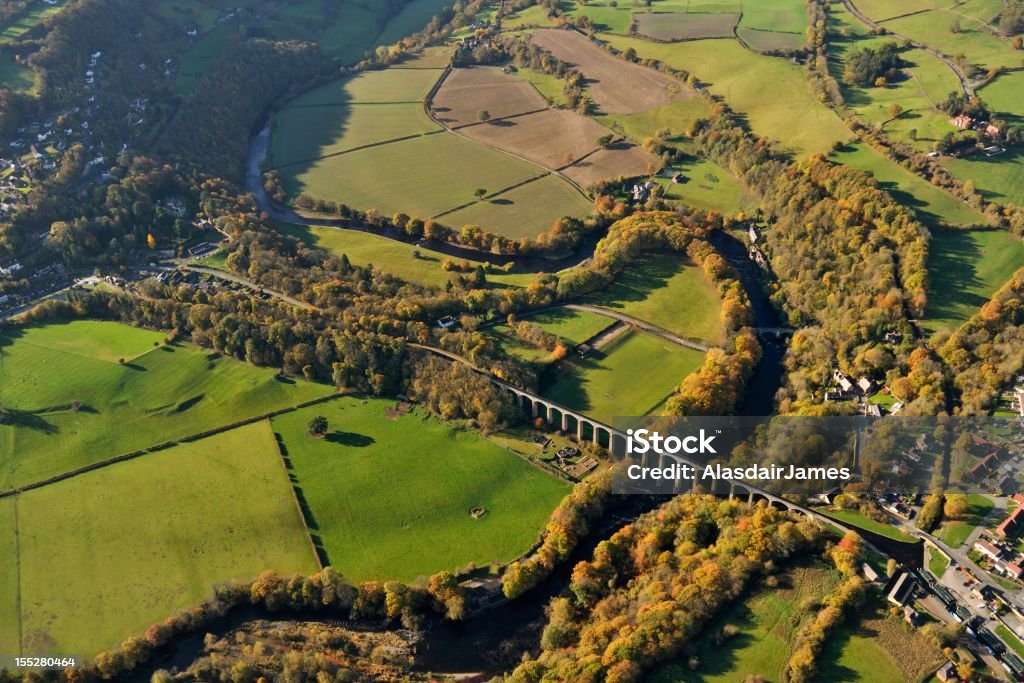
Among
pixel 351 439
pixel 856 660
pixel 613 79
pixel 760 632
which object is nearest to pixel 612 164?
pixel 613 79

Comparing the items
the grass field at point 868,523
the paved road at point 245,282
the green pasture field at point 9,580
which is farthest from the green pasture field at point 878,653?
the paved road at point 245,282

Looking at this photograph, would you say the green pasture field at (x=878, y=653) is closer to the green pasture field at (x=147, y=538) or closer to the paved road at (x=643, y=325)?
the paved road at (x=643, y=325)

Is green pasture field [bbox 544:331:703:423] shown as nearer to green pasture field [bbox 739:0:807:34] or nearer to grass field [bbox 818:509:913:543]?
grass field [bbox 818:509:913:543]

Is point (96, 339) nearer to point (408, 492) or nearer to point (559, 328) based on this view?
point (408, 492)

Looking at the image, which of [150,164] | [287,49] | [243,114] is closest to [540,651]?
[150,164]

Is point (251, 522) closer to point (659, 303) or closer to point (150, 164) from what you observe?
point (659, 303)

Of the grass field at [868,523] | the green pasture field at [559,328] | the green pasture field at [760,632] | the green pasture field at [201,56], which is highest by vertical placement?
the green pasture field at [201,56]
